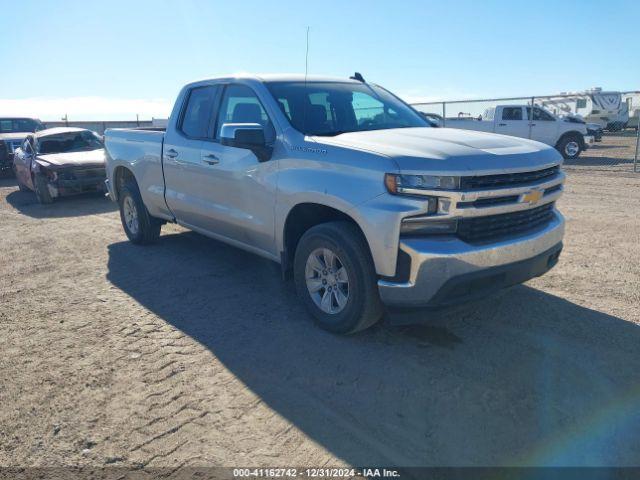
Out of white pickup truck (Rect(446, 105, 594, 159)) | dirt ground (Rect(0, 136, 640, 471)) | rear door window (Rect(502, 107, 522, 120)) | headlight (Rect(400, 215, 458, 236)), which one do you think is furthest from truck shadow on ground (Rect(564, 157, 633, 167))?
headlight (Rect(400, 215, 458, 236))

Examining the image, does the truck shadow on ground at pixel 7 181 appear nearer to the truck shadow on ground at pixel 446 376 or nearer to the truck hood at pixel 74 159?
the truck hood at pixel 74 159

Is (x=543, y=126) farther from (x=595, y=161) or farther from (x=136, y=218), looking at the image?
(x=136, y=218)

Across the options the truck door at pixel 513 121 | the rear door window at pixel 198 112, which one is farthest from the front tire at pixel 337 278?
the truck door at pixel 513 121

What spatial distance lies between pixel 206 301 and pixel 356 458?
2543mm

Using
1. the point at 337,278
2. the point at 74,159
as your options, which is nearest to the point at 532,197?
the point at 337,278

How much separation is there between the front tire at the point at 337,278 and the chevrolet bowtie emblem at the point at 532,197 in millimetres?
1159

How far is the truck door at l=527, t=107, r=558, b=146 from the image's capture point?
17.5 meters

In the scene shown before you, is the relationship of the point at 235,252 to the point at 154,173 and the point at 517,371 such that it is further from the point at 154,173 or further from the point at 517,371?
the point at 517,371

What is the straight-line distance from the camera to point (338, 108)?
4.59 metres

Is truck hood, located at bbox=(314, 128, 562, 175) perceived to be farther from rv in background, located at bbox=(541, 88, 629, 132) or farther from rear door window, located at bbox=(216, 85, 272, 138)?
rv in background, located at bbox=(541, 88, 629, 132)

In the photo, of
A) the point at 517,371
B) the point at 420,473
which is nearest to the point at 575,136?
the point at 517,371

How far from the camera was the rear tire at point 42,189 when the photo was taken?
10.2 meters

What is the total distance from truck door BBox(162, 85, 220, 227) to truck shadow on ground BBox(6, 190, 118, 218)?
4651mm

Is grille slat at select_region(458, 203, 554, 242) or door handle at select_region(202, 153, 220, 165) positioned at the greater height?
door handle at select_region(202, 153, 220, 165)
